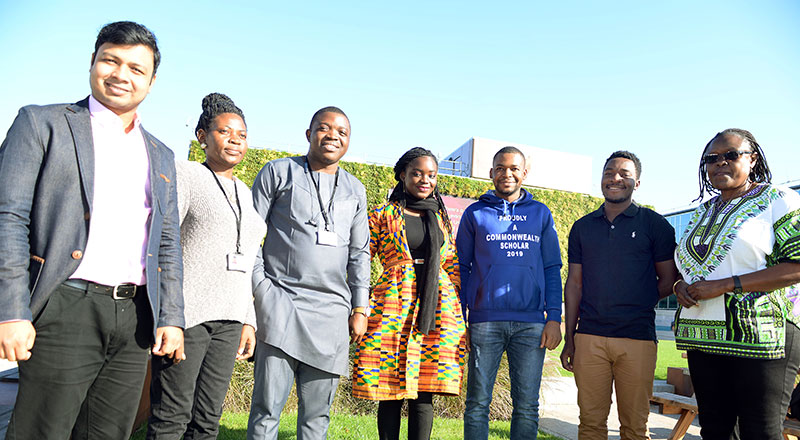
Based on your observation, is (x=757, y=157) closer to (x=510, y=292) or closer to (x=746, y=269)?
(x=746, y=269)

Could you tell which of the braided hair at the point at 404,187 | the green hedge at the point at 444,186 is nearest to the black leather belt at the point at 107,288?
the braided hair at the point at 404,187

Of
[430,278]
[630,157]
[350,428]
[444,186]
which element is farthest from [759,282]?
[444,186]

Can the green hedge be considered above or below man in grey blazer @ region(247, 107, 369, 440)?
above

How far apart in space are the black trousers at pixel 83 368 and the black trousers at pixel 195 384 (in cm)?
37

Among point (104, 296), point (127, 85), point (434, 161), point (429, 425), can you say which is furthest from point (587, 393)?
point (127, 85)

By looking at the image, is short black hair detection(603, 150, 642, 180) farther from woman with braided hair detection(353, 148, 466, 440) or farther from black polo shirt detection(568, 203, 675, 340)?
woman with braided hair detection(353, 148, 466, 440)

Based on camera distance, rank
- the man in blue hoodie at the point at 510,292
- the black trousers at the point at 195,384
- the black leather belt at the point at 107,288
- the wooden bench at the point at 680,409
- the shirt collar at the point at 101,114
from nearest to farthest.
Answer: the black leather belt at the point at 107,288 < the shirt collar at the point at 101,114 < the black trousers at the point at 195,384 < the man in blue hoodie at the point at 510,292 < the wooden bench at the point at 680,409

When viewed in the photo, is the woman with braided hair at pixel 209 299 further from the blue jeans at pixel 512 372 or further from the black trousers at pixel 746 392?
the black trousers at pixel 746 392

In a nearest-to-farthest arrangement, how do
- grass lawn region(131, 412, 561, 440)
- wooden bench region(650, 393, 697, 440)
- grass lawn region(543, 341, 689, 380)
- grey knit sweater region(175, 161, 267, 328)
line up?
grey knit sweater region(175, 161, 267, 328)
grass lawn region(131, 412, 561, 440)
wooden bench region(650, 393, 697, 440)
grass lawn region(543, 341, 689, 380)

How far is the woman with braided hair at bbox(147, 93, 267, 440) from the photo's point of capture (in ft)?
7.55

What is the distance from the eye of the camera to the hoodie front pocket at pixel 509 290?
329cm

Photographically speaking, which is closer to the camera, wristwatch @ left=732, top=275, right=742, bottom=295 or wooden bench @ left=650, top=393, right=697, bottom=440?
wristwatch @ left=732, top=275, right=742, bottom=295

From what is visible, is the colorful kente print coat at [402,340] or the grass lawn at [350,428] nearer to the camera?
the colorful kente print coat at [402,340]

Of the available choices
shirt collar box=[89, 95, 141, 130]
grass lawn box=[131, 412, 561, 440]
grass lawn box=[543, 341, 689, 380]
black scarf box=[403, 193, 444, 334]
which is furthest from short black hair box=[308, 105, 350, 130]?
grass lawn box=[543, 341, 689, 380]
